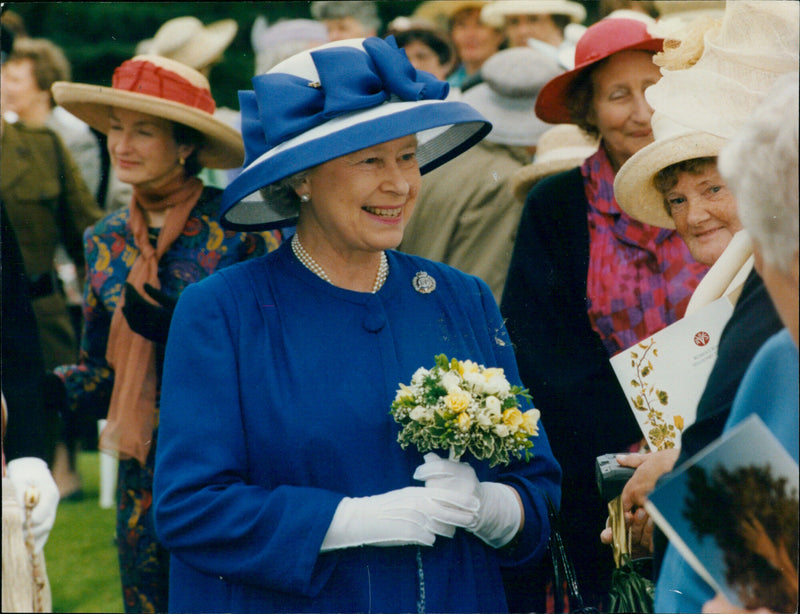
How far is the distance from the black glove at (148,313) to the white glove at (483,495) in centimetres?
172

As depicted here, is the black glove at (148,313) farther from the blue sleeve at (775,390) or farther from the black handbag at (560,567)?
the blue sleeve at (775,390)

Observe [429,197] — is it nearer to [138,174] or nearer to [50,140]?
[138,174]

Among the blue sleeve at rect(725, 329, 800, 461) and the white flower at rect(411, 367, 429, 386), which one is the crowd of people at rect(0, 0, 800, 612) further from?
the white flower at rect(411, 367, 429, 386)

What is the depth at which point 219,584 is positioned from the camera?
260cm

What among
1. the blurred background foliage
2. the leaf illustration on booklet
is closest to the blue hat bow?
the leaf illustration on booklet

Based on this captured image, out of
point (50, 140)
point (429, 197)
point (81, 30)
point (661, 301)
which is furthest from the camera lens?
point (81, 30)

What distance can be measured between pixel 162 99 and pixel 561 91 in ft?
5.17

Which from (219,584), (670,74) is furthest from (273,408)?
(670,74)

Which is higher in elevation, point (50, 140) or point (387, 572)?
point (50, 140)

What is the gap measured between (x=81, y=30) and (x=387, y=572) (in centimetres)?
943

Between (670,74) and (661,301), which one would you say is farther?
(661,301)

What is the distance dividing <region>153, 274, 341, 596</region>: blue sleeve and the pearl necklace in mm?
300

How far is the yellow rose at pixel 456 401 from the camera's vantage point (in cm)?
243

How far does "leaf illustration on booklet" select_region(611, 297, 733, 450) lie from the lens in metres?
2.59
